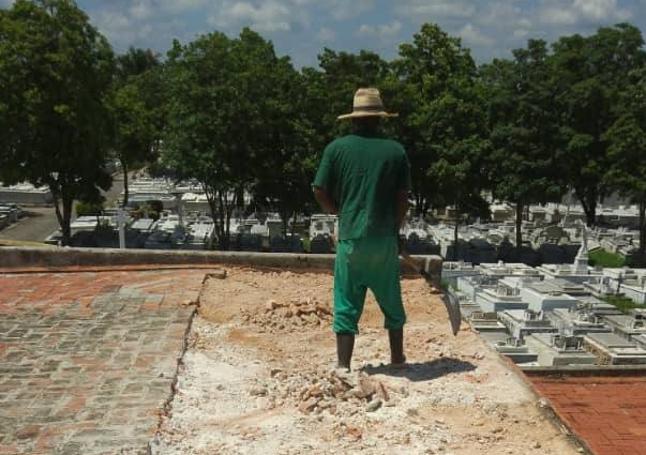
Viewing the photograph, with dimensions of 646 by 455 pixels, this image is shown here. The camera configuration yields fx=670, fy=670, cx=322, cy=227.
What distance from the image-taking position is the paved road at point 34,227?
27.5 metres

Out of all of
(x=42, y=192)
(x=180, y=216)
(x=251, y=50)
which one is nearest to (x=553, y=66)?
(x=251, y=50)

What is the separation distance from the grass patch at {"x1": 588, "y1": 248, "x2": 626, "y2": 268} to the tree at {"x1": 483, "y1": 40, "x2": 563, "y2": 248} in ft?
9.19

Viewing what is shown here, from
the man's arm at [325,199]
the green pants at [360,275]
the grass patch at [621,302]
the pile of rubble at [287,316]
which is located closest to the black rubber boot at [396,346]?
the green pants at [360,275]

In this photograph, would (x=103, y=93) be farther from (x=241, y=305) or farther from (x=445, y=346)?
(x=445, y=346)

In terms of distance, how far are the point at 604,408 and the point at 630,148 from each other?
18494 millimetres

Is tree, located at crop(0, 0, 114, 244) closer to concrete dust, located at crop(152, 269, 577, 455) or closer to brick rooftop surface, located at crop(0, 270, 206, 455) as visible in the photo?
brick rooftop surface, located at crop(0, 270, 206, 455)

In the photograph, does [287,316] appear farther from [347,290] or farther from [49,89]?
[49,89]

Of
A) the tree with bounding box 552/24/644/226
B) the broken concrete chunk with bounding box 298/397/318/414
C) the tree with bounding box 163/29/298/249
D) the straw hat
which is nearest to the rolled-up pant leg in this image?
the broken concrete chunk with bounding box 298/397/318/414

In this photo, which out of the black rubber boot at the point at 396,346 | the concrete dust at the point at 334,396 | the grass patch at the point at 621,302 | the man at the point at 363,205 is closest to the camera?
the concrete dust at the point at 334,396

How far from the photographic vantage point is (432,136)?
75.2 feet

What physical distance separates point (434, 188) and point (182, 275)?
17290 mm

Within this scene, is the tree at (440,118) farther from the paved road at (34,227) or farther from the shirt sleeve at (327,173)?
the shirt sleeve at (327,173)

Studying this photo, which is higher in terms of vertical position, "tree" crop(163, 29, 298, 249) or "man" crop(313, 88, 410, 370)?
"tree" crop(163, 29, 298, 249)

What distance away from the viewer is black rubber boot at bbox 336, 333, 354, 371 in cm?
451
